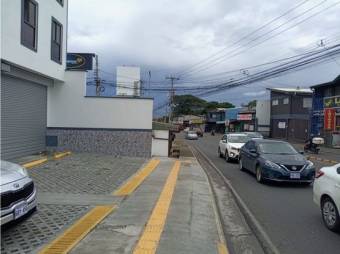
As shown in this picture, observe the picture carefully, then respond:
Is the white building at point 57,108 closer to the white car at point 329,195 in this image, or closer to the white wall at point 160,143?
the white wall at point 160,143

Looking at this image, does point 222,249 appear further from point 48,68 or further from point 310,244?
point 48,68

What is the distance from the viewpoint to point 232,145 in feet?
75.4

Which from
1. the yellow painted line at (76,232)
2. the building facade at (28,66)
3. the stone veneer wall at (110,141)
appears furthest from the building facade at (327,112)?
the yellow painted line at (76,232)

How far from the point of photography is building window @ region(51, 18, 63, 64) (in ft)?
67.1

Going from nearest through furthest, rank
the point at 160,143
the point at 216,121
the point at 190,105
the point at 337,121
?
the point at 160,143
the point at 337,121
the point at 216,121
the point at 190,105

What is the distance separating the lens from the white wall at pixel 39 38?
1465 cm

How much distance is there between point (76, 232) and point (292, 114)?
62.0m

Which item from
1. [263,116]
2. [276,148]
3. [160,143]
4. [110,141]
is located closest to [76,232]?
[276,148]

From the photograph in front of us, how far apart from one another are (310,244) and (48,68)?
14736 mm

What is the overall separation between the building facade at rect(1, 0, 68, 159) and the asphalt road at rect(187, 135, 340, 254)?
8.23m

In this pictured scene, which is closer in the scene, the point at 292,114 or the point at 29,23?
the point at 29,23

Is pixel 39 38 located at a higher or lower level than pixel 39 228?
higher

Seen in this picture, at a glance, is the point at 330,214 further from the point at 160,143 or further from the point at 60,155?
the point at 160,143

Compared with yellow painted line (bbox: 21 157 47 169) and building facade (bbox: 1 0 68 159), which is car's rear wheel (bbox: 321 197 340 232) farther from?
building facade (bbox: 1 0 68 159)
